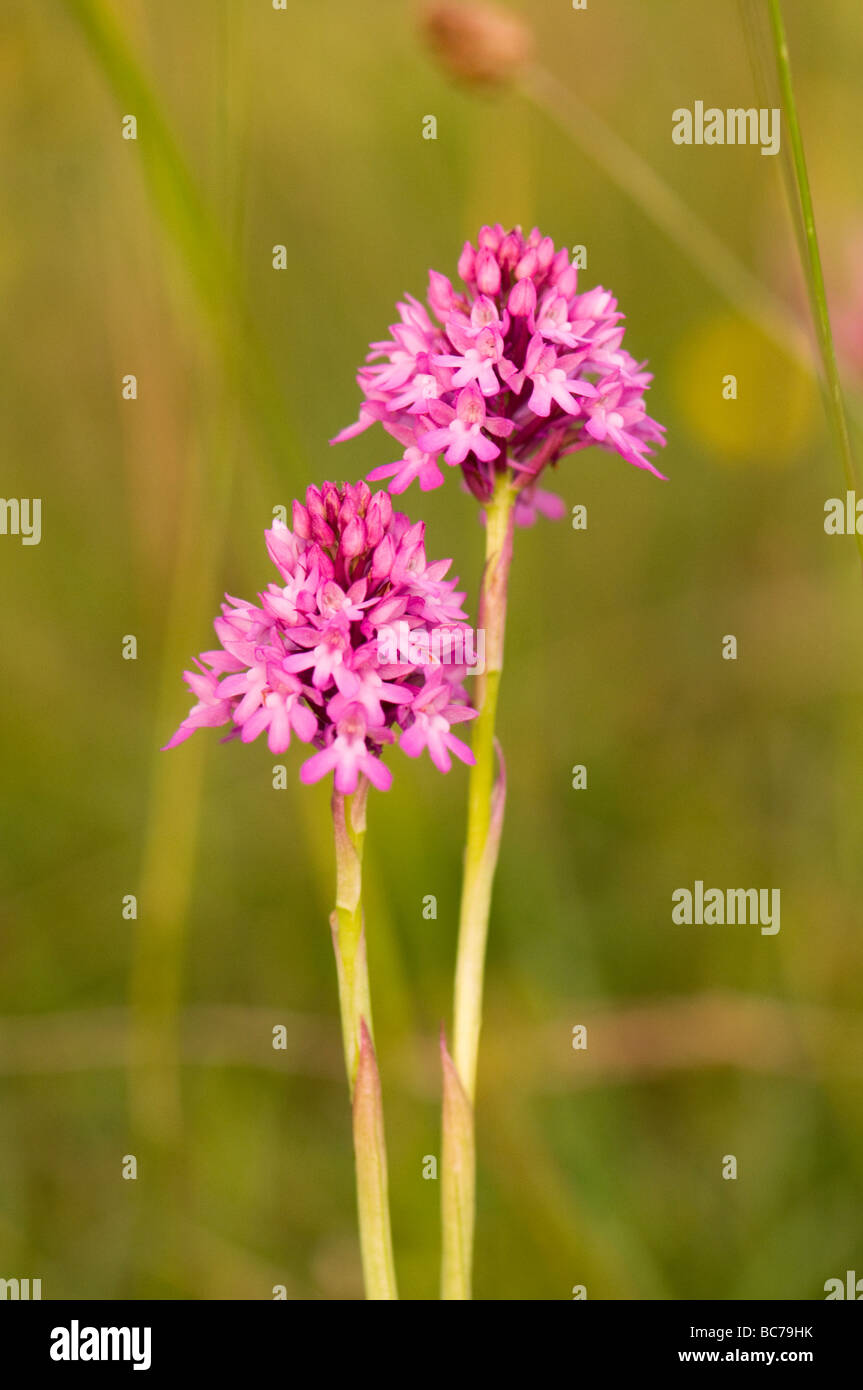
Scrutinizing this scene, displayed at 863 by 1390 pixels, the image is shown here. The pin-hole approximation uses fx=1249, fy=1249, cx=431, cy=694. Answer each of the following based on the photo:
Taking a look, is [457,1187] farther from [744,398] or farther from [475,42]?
[744,398]

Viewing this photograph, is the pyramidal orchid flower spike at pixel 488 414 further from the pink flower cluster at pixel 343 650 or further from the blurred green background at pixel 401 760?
the blurred green background at pixel 401 760

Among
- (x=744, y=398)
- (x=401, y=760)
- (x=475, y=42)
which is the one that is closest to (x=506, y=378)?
(x=475, y=42)

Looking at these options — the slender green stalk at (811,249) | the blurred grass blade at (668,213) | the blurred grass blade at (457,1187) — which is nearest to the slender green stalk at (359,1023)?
the blurred grass blade at (457,1187)

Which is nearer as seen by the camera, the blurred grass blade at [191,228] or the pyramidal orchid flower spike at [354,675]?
the pyramidal orchid flower spike at [354,675]

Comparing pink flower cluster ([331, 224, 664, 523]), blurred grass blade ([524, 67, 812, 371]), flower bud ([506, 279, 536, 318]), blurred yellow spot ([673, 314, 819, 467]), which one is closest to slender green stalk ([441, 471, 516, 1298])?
pink flower cluster ([331, 224, 664, 523])

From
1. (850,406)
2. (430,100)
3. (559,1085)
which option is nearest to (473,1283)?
(559,1085)
